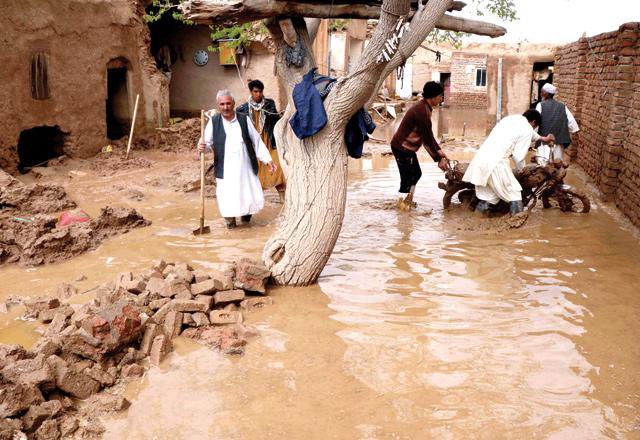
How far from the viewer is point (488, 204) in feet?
25.6

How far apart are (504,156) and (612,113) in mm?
2134

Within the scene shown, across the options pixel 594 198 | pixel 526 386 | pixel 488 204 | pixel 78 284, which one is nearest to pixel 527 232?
pixel 488 204

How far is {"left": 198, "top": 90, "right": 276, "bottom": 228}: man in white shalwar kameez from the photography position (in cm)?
713

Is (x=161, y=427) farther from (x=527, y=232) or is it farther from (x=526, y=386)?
(x=527, y=232)

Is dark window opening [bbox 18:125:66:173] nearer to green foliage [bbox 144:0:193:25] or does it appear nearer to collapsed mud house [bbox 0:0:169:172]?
collapsed mud house [bbox 0:0:169:172]

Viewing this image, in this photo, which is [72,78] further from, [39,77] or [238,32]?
[238,32]

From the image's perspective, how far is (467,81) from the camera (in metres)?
32.0

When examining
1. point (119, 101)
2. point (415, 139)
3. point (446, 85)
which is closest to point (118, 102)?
point (119, 101)

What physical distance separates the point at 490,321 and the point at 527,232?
2.84 metres

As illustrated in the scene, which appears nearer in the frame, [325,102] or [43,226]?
[325,102]

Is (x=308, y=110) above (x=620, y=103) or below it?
below

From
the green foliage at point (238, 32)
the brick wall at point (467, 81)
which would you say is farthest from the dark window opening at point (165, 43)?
the brick wall at point (467, 81)

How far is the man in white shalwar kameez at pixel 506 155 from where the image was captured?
7293 millimetres

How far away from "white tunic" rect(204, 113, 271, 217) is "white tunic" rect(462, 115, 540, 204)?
259 cm
